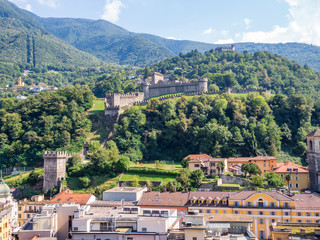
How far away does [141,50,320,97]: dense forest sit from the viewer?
108 metres

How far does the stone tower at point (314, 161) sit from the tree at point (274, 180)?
4.53m

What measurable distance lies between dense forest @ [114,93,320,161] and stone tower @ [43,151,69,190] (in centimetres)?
1283

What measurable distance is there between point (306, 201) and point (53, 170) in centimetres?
3612

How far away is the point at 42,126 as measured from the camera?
75.6 metres

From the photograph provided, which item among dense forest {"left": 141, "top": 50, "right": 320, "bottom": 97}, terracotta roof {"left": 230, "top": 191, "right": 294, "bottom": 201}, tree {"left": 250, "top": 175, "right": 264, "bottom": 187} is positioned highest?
dense forest {"left": 141, "top": 50, "right": 320, "bottom": 97}

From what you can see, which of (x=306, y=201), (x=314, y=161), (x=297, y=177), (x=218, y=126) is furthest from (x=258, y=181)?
(x=218, y=126)

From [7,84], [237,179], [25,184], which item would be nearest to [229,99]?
[237,179]

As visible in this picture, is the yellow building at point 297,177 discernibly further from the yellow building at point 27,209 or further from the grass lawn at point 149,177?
the yellow building at point 27,209

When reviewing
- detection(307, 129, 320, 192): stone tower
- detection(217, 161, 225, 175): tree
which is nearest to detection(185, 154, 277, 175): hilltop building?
detection(217, 161, 225, 175): tree

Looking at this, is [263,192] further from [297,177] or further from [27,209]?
[27,209]

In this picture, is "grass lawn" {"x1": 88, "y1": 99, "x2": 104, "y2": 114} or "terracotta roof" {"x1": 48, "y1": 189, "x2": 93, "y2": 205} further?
"grass lawn" {"x1": 88, "y1": 99, "x2": 104, "y2": 114}

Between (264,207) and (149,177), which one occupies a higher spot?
(149,177)

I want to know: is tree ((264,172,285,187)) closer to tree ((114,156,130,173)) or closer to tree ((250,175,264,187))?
tree ((250,175,264,187))

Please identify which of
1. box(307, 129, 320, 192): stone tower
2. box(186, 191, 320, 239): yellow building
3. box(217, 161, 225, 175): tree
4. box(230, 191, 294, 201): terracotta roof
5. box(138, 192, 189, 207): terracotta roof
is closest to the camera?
box(186, 191, 320, 239): yellow building
